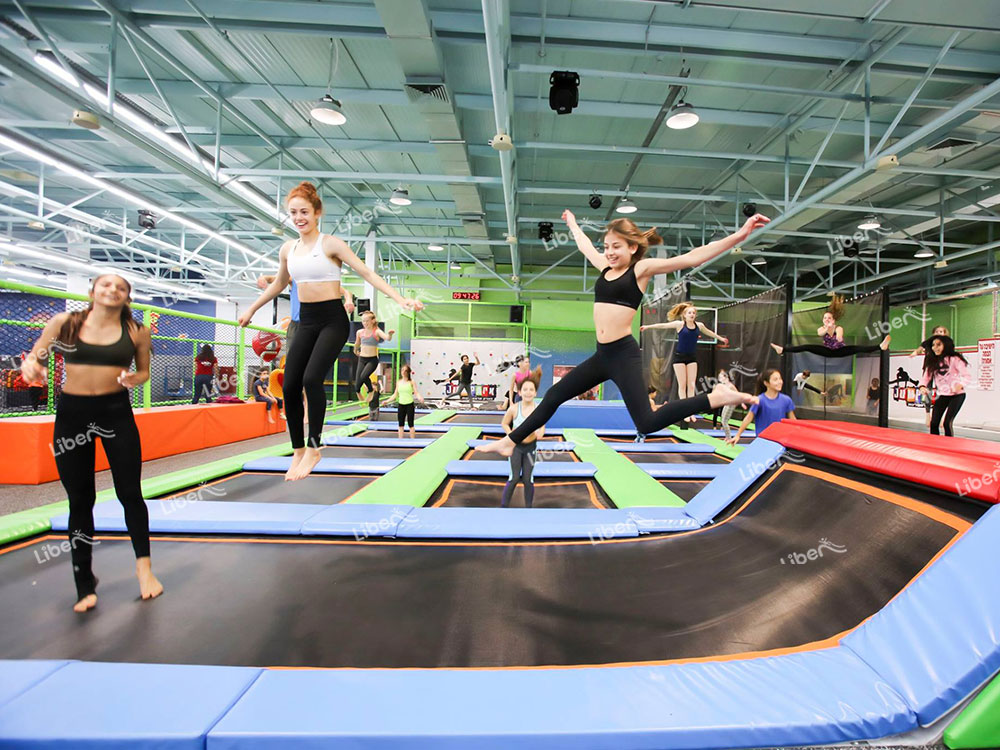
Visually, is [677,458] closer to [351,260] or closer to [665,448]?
[665,448]

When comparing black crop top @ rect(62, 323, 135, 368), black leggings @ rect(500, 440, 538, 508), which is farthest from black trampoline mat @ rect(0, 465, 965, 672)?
black crop top @ rect(62, 323, 135, 368)

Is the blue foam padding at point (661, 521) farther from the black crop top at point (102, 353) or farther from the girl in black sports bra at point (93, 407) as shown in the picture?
the black crop top at point (102, 353)

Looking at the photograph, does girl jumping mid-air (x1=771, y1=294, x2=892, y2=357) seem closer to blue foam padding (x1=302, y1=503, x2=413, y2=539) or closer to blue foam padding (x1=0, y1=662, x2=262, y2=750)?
blue foam padding (x1=302, y1=503, x2=413, y2=539)

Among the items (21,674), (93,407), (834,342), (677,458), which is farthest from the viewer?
(834,342)

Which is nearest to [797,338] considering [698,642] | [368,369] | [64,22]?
[368,369]

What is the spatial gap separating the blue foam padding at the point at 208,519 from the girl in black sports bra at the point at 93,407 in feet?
2.37

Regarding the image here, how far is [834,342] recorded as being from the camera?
5.86 metres

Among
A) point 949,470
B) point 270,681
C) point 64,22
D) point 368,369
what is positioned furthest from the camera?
point 368,369

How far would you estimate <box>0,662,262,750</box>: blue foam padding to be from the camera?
3.41 feet

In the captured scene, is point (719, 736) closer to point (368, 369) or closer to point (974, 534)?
point (974, 534)

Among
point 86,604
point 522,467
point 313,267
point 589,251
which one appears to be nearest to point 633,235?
point 589,251

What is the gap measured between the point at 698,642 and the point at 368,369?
483 centimetres

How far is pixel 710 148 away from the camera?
7.23 metres

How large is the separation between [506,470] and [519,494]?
0.41 m
